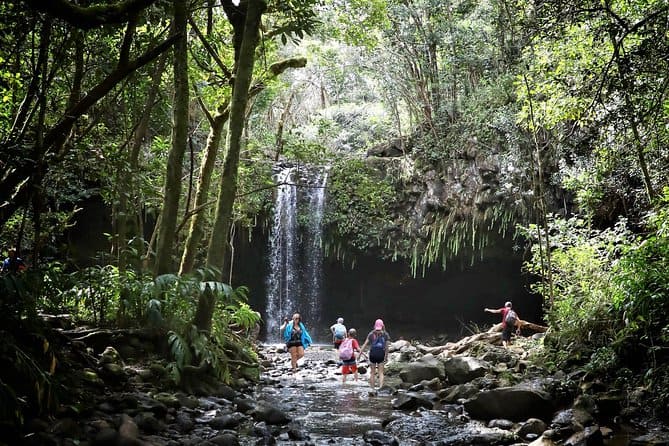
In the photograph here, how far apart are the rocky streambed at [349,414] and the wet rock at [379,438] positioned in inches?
0.4

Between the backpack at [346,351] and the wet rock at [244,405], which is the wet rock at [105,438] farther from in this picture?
the backpack at [346,351]

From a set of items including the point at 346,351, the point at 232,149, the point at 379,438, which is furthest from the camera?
the point at 346,351

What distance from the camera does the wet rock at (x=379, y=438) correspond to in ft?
18.2

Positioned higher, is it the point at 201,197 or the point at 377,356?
the point at 201,197

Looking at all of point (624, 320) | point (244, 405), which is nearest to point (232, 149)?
point (244, 405)

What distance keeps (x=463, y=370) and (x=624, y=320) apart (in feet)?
9.82

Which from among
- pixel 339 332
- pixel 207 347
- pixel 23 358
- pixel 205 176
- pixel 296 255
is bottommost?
pixel 339 332

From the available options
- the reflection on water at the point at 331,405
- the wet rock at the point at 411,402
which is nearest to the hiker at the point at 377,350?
the reflection on water at the point at 331,405

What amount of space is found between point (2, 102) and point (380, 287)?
1620 centimetres

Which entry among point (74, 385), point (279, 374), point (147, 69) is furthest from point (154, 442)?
point (279, 374)

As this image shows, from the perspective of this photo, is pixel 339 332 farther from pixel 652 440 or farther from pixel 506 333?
pixel 652 440

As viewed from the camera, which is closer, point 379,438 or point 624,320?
point 379,438

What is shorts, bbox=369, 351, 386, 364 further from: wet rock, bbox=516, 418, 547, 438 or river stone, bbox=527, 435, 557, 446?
river stone, bbox=527, 435, 557, 446

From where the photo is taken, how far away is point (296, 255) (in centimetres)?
2017
